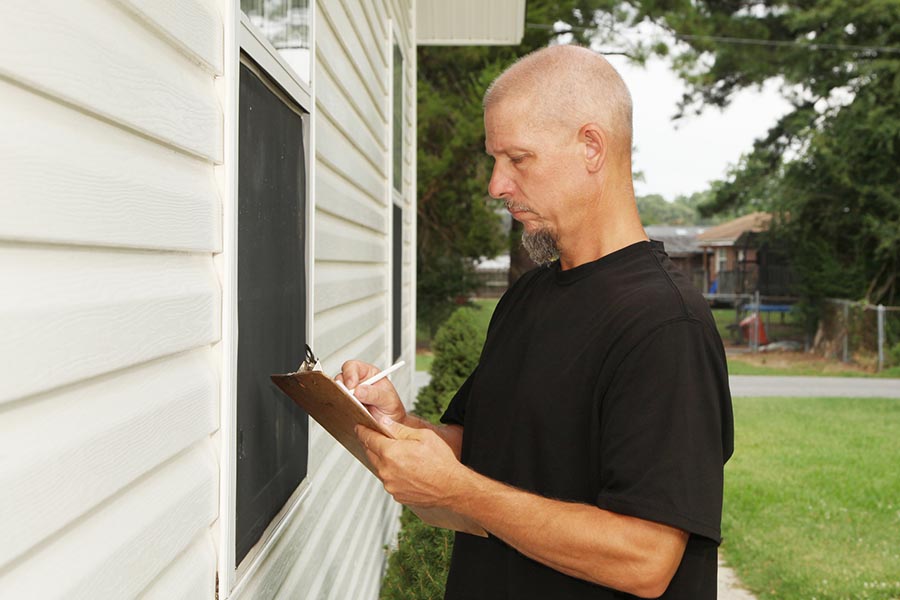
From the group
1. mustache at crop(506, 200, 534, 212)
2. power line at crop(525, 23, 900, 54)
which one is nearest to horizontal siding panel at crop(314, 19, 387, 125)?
mustache at crop(506, 200, 534, 212)

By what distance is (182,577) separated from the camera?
6.03 ft

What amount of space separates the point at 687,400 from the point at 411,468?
0.57 m

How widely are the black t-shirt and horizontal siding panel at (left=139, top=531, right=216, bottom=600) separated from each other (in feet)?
2.13

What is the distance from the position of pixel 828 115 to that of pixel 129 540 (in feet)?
95.9

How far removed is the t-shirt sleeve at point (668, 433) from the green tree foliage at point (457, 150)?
20064 millimetres

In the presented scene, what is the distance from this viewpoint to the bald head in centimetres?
219

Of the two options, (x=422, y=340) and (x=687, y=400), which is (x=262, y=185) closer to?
(x=687, y=400)

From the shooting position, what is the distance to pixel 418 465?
2023 mm

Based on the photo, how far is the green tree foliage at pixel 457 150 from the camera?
76.1 ft

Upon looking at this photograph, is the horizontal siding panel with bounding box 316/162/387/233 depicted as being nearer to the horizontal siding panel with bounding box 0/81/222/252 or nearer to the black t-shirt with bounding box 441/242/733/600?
the black t-shirt with bounding box 441/242/733/600

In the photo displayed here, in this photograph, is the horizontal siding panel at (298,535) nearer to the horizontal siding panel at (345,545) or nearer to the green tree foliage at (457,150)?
the horizontal siding panel at (345,545)

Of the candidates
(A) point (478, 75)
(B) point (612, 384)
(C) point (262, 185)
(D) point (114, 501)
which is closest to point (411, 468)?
(B) point (612, 384)

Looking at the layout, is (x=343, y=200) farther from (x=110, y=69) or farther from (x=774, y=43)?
(x=774, y=43)

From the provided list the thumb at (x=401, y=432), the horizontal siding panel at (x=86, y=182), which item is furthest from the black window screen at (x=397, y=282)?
the horizontal siding panel at (x=86, y=182)
